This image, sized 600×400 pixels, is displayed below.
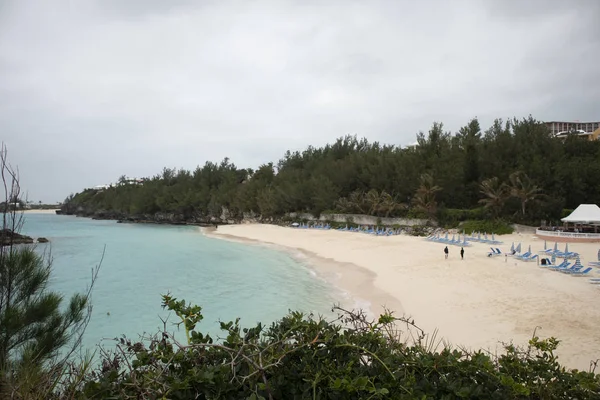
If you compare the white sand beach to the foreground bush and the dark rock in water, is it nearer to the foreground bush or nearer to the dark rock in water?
the foreground bush

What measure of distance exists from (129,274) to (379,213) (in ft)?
79.9

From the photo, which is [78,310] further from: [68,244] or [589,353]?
[68,244]

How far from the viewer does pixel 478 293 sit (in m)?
10.7

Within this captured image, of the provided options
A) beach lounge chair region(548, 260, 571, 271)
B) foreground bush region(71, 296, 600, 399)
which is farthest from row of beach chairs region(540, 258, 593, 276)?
foreground bush region(71, 296, 600, 399)

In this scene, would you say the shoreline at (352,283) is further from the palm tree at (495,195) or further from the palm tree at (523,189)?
the palm tree at (523,189)

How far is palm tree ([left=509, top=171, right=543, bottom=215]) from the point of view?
25.3 meters

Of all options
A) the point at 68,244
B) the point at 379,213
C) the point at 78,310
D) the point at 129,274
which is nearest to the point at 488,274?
the point at 78,310

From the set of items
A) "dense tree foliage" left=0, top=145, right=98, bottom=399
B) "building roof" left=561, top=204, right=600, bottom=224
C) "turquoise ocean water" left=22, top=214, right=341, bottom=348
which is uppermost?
"building roof" left=561, top=204, right=600, bottom=224

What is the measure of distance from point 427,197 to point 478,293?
20.6 metres

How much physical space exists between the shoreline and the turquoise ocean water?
0.49 meters

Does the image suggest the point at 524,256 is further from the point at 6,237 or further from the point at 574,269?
the point at 6,237

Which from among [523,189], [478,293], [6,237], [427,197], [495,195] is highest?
[523,189]

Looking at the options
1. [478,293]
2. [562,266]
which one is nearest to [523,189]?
[562,266]

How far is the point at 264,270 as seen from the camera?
59.3 ft
